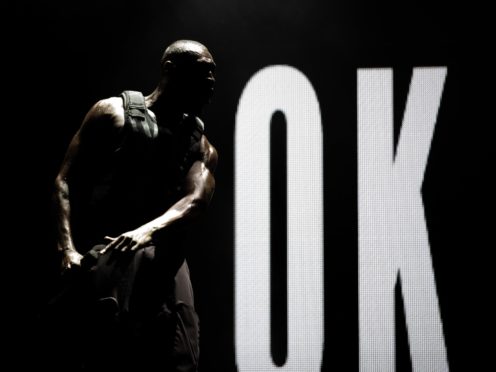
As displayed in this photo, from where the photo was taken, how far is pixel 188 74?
8.24 feet

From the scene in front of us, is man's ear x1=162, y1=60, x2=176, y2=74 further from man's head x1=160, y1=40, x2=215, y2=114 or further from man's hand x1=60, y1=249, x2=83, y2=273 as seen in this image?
man's hand x1=60, y1=249, x2=83, y2=273

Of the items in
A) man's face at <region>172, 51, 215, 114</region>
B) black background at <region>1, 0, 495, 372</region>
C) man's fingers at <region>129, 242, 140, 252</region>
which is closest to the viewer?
man's fingers at <region>129, 242, 140, 252</region>

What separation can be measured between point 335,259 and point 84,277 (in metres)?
1.58

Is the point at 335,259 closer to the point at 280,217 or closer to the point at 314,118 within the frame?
the point at 280,217

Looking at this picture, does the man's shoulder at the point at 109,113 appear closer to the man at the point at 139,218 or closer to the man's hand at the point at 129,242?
the man at the point at 139,218

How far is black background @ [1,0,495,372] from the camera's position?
348cm

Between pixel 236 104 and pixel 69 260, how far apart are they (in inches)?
59.4

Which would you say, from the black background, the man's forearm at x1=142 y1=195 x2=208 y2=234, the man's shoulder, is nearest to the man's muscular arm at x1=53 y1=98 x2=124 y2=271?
the man's shoulder

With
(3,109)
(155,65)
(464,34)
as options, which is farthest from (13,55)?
(464,34)

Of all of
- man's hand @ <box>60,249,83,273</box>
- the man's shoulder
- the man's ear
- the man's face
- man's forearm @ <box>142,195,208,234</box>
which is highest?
the man's ear

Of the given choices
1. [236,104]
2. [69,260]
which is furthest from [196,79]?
[236,104]

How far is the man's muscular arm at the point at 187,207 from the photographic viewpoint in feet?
7.45

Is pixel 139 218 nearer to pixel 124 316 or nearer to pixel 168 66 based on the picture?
pixel 124 316

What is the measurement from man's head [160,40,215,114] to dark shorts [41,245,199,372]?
0.59 meters
